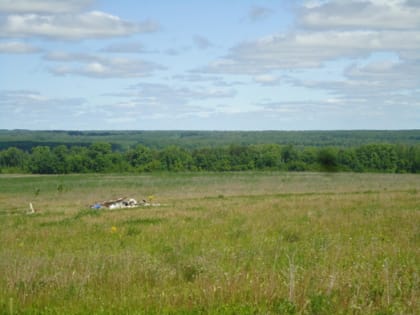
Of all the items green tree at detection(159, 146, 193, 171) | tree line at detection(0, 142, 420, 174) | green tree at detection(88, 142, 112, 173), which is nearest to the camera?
tree line at detection(0, 142, 420, 174)

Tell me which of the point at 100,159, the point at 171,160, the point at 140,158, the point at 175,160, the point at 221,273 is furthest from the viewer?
the point at 140,158

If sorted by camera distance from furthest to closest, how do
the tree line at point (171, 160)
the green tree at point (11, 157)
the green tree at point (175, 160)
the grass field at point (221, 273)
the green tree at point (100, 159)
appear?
the green tree at point (11, 157)
the green tree at point (175, 160)
the green tree at point (100, 159)
the tree line at point (171, 160)
the grass field at point (221, 273)

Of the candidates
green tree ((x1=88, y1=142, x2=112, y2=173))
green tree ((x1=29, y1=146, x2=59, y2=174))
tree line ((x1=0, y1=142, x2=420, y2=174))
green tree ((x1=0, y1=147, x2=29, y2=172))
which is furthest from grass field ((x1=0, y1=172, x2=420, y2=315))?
green tree ((x1=0, y1=147, x2=29, y2=172))

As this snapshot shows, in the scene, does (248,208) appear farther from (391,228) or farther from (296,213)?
(391,228)

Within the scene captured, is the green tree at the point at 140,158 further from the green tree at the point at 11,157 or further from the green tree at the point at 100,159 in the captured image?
the green tree at the point at 11,157

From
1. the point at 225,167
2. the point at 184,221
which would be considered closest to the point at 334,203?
the point at 184,221

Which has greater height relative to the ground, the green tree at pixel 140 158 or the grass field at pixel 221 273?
the grass field at pixel 221 273

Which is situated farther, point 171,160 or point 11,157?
point 11,157

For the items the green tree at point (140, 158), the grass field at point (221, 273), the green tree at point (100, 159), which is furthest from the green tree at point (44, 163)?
the grass field at point (221, 273)

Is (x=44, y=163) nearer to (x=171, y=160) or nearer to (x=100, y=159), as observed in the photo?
(x=100, y=159)

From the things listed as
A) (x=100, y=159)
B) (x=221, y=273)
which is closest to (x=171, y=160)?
(x=100, y=159)

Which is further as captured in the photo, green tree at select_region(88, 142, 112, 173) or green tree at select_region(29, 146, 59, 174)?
green tree at select_region(88, 142, 112, 173)

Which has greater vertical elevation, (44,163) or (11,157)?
(11,157)

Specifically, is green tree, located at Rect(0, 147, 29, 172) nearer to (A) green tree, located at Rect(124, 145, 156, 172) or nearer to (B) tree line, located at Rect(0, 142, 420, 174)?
(B) tree line, located at Rect(0, 142, 420, 174)
